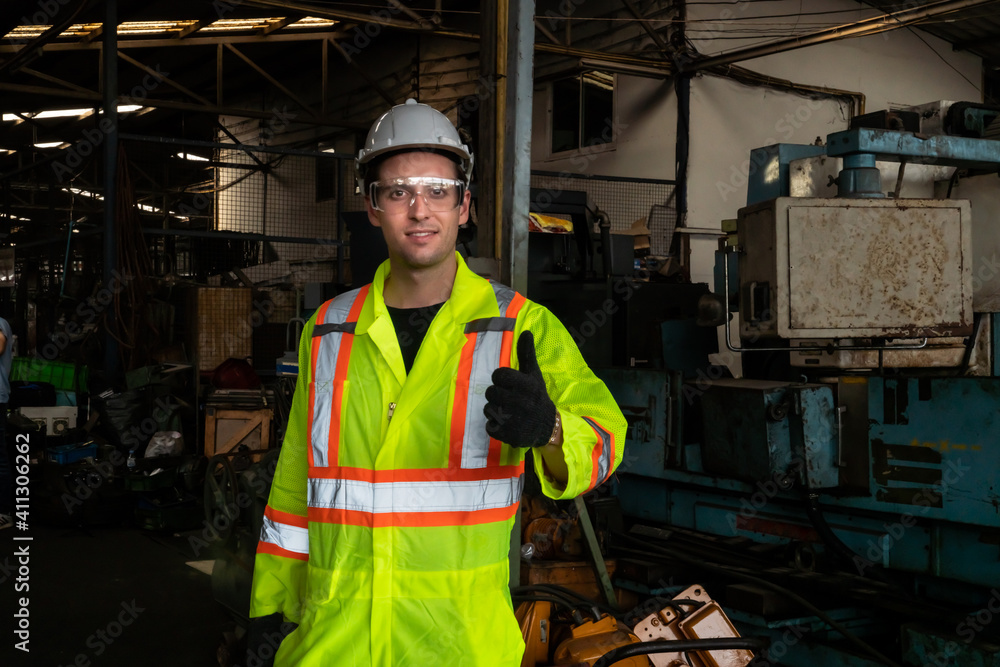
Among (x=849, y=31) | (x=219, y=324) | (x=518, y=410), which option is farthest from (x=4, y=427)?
(x=849, y=31)

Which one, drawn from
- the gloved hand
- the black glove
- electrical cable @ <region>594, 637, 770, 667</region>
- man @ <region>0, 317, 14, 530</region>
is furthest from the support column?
man @ <region>0, 317, 14, 530</region>

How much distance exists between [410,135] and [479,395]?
0.56 m

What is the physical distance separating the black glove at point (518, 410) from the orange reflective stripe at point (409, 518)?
255 millimetres

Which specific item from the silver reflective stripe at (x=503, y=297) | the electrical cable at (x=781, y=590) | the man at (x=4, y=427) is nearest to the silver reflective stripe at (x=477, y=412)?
the silver reflective stripe at (x=503, y=297)

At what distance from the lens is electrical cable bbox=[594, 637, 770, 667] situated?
2.83 meters

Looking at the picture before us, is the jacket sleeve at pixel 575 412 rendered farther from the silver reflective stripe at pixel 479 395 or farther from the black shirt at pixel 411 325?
the black shirt at pixel 411 325

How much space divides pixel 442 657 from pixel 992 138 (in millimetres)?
3370

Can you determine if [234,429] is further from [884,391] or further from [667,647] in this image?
[884,391]

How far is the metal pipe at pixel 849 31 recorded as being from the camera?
23.2 feet

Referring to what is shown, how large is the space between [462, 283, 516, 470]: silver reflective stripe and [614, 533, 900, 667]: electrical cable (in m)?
Answer: 2.25

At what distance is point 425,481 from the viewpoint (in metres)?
1.60

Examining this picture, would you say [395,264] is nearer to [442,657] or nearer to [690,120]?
[442,657]

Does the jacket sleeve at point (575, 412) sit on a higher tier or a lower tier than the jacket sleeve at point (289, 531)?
higher

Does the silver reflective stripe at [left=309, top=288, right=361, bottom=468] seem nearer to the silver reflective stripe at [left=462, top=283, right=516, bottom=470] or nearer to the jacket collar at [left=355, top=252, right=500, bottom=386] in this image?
the jacket collar at [left=355, top=252, right=500, bottom=386]
